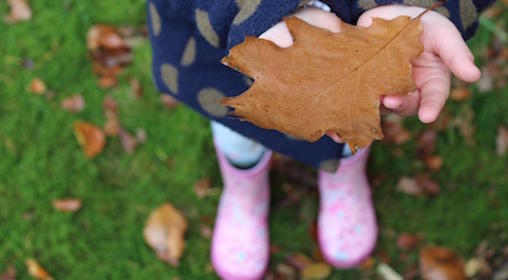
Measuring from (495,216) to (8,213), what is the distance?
4.56 ft

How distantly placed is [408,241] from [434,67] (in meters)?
0.95

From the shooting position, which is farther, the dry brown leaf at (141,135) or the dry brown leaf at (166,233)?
the dry brown leaf at (141,135)

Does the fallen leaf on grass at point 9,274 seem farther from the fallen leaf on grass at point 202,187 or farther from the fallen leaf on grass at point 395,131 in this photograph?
the fallen leaf on grass at point 395,131

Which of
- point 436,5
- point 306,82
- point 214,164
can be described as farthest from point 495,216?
point 306,82

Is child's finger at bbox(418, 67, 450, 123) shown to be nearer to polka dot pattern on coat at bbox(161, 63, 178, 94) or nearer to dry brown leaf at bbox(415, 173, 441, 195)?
polka dot pattern on coat at bbox(161, 63, 178, 94)

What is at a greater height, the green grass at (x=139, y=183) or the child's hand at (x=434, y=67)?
the child's hand at (x=434, y=67)

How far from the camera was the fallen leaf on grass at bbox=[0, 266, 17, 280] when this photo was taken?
5.73 feet

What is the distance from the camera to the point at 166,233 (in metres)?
1.81

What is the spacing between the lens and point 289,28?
954mm

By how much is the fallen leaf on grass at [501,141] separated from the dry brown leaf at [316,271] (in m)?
0.63

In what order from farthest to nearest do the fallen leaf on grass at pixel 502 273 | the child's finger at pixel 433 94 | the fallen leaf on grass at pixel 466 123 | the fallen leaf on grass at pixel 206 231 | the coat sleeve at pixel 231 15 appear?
the fallen leaf on grass at pixel 466 123, the fallen leaf on grass at pixel 206 231, the fallen leaf on grass at pixel 502 273, the coat sleeve at pixel 231 15, the child's finger at pixel 433 94

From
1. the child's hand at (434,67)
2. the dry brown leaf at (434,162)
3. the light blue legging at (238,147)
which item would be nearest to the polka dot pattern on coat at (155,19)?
the light blue legging at (238,147)

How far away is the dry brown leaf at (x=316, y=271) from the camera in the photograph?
177 centimetres

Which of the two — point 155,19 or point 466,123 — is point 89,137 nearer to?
point 155,19
